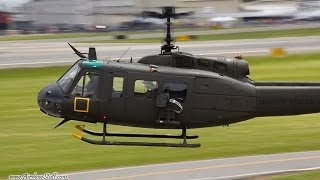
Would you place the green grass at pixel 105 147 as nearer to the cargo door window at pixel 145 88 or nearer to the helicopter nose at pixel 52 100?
the helicopter nose at pixel 52 100

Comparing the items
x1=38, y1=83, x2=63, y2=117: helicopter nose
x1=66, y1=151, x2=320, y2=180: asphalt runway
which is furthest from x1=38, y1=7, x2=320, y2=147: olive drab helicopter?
x1=66, y1=151, x2=320, y2=180: asphalt runway

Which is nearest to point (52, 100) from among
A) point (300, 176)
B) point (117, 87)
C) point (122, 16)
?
point (117, 87)

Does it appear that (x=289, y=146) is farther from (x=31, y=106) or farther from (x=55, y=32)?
(x=55, y=32)

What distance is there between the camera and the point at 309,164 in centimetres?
1702

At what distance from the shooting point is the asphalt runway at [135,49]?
44062 millimetres

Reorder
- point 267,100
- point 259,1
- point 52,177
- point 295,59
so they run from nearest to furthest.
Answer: point 52,177
point 267,100
point 295,59
point 259,1

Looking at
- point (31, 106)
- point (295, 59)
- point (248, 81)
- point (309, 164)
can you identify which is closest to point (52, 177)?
point (248, 81)

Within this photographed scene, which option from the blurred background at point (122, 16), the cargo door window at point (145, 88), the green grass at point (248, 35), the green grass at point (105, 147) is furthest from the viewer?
the blurred background at point (122, 16)

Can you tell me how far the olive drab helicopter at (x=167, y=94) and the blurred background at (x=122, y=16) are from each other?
59.7 meters

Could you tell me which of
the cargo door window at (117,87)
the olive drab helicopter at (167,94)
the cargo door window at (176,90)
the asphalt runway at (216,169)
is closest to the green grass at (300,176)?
the asphalt runway at (216,169)

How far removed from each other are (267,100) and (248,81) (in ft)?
2.19

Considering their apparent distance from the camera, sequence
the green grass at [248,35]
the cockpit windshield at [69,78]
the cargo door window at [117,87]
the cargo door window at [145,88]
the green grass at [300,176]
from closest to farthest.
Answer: the green grass at [300,176] < the cargo door window at [145,88] < the cargo door window at [117,87] < the cockpit windshield at [69,78] < the green grass at [248,35]

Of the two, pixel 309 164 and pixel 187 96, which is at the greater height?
pixel 187 96

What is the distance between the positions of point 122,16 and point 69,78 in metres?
64.2
